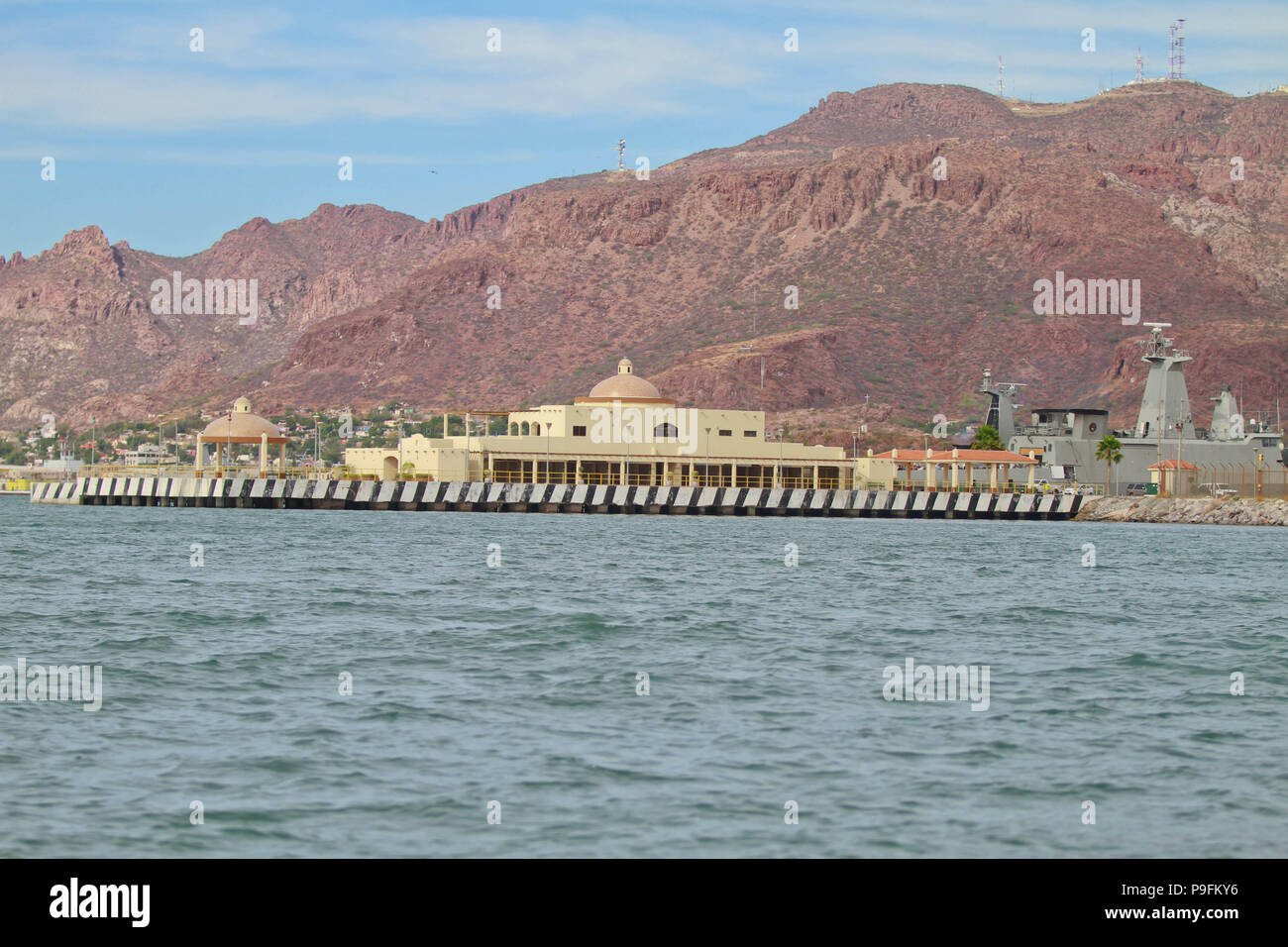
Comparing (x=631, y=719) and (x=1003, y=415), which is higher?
(x=1003, y=415)

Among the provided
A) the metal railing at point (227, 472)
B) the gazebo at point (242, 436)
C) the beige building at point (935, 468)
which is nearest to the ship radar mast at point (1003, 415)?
the beige building at point (935, 468)

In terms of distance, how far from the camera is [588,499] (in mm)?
107750

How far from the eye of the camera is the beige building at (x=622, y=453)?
371 feet

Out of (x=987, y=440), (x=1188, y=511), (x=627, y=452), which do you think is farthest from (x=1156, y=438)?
(x=627, y=452)

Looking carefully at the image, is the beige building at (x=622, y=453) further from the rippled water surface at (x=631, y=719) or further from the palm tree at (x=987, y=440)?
the rippled water surface at (x=631, y=719)

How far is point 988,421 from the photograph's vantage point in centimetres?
14288

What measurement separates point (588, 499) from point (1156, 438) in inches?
1969

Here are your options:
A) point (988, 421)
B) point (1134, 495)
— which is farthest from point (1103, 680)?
point (988, 421)

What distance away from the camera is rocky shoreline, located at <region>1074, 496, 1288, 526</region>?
106438mm

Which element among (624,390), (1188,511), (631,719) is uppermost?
(624,390)

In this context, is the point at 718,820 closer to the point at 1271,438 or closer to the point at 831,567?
the point at 831,567

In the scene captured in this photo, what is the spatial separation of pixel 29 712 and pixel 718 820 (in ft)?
33.0

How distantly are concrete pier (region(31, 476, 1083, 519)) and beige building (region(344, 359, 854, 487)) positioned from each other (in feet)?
14.8

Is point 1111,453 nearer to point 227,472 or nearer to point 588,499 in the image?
point 588,499
